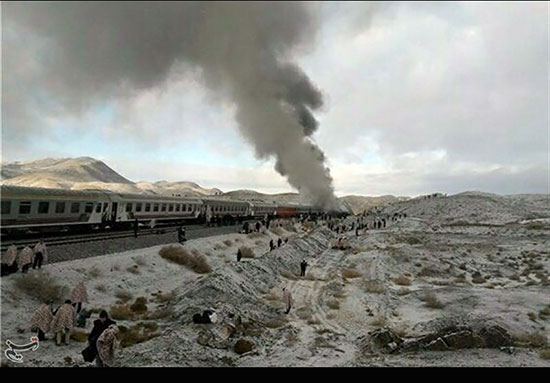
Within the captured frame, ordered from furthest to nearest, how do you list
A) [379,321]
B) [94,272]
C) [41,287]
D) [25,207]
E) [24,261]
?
[25,207]
[94,272]
[379,321]
[24,261]
[41,287]

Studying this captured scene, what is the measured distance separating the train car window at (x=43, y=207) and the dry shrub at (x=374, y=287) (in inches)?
759

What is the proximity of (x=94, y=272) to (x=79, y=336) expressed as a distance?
6008mm

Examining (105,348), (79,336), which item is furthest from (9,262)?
(105,348)

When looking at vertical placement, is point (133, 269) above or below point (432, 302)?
above

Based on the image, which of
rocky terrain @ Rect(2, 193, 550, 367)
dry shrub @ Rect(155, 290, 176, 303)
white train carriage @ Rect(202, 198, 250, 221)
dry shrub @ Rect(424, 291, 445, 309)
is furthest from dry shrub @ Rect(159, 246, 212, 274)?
white train carriage @ Rect(202, 198, 250, 221)

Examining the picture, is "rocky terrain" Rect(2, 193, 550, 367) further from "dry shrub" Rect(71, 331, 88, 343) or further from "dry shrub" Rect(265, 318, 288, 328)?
"dry shrub" Rect(71, 331, 88, 343)

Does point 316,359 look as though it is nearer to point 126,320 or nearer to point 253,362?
point 253,362

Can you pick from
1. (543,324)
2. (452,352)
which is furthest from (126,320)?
(543,324)

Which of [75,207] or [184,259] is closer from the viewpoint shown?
[184,259]

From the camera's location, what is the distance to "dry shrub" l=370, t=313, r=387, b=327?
16953 millimetres

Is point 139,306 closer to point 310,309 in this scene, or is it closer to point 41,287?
point 41,287

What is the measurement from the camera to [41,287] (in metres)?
14.0

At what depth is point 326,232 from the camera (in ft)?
172

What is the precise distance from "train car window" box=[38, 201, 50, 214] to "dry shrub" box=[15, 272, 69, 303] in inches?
377
